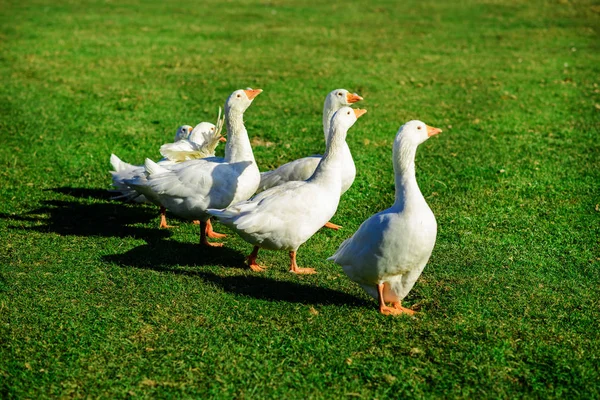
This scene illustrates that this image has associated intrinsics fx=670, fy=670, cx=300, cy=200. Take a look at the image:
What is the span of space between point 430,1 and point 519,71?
1076 cm

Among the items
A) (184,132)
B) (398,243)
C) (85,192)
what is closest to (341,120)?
(398,243)

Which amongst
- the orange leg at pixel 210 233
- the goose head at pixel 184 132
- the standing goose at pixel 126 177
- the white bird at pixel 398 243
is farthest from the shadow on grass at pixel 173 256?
the goose head at pixel 184 132

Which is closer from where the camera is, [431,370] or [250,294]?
[431,370]

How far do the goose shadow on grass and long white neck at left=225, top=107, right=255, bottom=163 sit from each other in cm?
105

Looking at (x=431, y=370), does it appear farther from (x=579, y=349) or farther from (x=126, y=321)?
(x=126, y=321)

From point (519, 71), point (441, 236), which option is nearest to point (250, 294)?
point (441, 236)

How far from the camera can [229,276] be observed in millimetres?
6586

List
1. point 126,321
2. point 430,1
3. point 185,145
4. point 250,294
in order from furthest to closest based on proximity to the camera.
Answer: point 430,1 → point 185,145 → point 250,294 → point 126,321

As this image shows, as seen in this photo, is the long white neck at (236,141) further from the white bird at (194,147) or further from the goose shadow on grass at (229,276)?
the goose shadow on grass at (229,276)

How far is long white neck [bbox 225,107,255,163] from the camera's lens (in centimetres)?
760

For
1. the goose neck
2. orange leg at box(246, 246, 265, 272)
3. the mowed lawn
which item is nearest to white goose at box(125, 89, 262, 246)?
the mowed lawn

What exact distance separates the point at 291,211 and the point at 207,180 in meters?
1.31

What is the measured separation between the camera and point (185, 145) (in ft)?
28.1

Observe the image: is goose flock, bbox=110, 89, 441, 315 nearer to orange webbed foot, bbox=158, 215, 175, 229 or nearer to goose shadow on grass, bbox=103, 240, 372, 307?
orange webbed foot, bbox=158, 215, 175, 229
